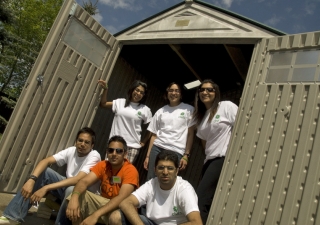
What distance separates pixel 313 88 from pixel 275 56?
0.59m

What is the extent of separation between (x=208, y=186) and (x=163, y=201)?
2.17 feet

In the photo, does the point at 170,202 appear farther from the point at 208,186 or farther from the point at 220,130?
the point at 220,130

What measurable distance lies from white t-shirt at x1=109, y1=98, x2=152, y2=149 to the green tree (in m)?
12.0

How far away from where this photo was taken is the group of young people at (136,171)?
101 inches

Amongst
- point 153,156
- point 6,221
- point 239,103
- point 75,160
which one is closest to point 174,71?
point 239,103

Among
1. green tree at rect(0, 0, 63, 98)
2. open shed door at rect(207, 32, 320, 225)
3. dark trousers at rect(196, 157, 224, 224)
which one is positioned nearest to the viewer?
open shed door at rect(207, 32, 320, 225)

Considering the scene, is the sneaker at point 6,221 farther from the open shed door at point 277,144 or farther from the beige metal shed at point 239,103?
the open shed door at point 277,144

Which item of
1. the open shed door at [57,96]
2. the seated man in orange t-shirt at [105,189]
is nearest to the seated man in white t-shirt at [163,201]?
the seated man in orange t-shirt at [105,189]

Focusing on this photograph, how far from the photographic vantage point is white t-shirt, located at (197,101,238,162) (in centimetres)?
310

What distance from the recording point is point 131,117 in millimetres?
3791

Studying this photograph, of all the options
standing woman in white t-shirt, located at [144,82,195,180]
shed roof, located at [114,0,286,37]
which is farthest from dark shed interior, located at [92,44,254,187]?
standing woman in white t-shirt, located at [144,82,195,180]

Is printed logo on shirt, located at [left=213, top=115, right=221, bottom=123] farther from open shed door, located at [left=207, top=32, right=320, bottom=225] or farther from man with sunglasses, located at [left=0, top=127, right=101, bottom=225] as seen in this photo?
man with sunglasses, located at [left=0, top=127, right=101, bottom=225]

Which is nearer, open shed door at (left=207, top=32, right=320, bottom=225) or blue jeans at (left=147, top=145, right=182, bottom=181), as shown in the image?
open shed door at (left=207, top=32, right=320, bottom=225)

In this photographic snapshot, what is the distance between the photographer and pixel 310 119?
8.37 feet
